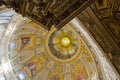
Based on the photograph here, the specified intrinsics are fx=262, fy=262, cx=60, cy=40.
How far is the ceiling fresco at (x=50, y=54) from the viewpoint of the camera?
17.0 m

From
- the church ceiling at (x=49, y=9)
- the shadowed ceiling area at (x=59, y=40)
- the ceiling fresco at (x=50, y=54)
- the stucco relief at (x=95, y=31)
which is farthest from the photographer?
the ceiling fresco at (x=50, y=54)

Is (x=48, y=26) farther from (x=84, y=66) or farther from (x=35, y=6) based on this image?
(x=84, y=66)

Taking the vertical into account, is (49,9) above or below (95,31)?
above

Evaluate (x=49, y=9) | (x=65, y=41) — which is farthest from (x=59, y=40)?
(x=49, y=9)

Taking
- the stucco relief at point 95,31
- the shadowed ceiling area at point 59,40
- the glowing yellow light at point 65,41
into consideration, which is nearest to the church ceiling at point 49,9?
the shadowed ceiling area at point 59,40

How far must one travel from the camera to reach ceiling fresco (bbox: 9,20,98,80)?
1698 centimetres

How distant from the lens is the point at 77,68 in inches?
699

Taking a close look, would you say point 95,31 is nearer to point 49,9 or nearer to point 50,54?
point 49,9

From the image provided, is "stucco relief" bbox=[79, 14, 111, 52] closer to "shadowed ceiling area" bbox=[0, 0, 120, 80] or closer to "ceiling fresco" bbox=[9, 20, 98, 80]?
"shadowed ceiling area" bbox=[0, 0, 120, 80]

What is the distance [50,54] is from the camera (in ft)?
62.2

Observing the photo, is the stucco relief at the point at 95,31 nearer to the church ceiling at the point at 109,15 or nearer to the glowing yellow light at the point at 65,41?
the church ceiling at the point at 109,15

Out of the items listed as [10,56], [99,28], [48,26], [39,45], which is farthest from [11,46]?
[48,26]

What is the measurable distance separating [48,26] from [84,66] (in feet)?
44.1

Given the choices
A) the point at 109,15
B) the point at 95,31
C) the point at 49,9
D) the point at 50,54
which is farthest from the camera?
the point at 50,54
